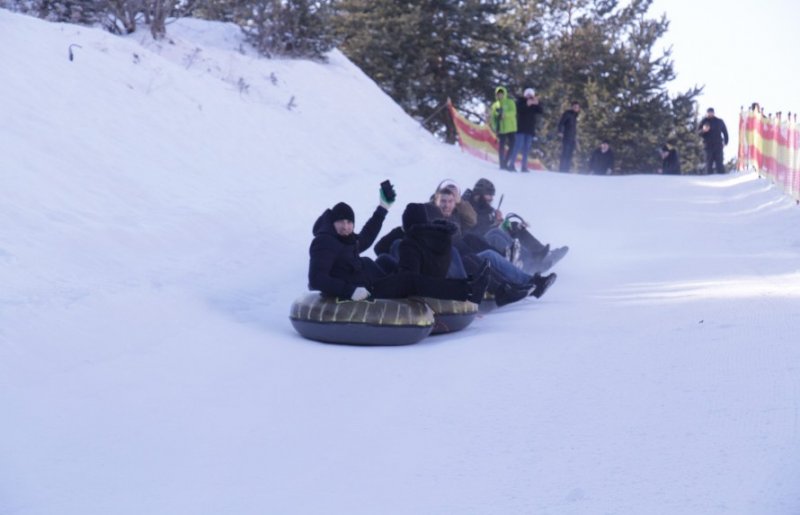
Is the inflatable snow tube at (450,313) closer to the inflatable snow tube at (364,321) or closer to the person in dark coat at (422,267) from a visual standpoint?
the person in dark coat at (422,267)

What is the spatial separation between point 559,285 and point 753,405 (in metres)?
5.60

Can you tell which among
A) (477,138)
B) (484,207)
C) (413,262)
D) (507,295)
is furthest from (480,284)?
(477,138)

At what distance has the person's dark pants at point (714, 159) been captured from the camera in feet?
76.7

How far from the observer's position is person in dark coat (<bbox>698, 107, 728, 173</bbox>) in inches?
902

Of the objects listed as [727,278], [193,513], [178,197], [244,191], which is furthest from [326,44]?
[193,513]

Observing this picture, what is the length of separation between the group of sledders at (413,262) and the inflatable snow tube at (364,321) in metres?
0.07

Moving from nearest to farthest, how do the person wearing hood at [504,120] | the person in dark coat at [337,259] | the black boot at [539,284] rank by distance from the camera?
the person in dark coat at [337,259], the black boot at [539,284], the person wearing hood at [504,120]

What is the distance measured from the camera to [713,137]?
2319 cm

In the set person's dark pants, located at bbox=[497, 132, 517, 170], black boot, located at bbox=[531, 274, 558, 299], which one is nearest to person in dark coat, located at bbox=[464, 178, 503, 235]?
black boot, located at bbox=[531, 274, 558, 299]

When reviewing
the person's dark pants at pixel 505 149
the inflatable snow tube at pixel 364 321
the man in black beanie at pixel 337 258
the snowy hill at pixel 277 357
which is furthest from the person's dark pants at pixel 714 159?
the inflatable snow tube at pixel 364 321

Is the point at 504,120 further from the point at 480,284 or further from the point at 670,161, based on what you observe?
the point at 480,284

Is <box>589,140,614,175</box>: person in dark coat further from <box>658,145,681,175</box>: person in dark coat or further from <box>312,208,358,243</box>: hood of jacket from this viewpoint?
<box>312,208,358,243</box>: hood of jacket

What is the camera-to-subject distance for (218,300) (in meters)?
8.38

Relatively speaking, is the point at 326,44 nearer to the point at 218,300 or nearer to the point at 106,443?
the point at 218,300
